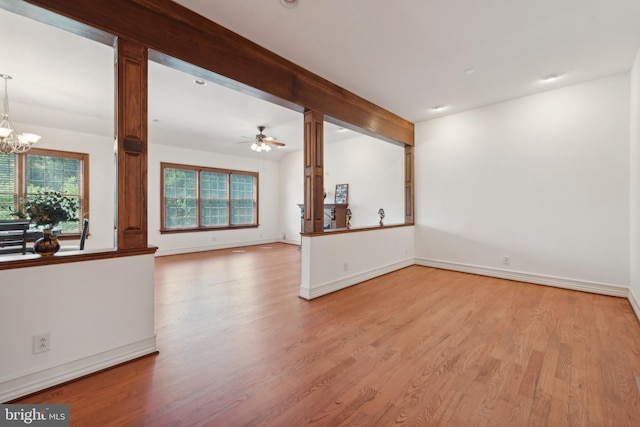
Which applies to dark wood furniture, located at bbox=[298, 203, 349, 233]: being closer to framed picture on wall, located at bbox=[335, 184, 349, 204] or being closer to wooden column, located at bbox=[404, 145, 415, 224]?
framed picture on wall, located at bbox=[335, 184, 349, 204]

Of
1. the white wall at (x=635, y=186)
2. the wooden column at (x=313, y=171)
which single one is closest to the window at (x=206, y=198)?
the wooden column at (x=313, y=171)

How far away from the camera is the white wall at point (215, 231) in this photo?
662 cm

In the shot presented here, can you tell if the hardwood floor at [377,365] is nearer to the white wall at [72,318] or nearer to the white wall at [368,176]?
the white wall at [72,318]

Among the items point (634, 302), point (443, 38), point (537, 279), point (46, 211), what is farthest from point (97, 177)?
point (634, 302)

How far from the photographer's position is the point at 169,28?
7.49ft

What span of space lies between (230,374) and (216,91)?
377cm

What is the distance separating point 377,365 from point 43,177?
22.5ft

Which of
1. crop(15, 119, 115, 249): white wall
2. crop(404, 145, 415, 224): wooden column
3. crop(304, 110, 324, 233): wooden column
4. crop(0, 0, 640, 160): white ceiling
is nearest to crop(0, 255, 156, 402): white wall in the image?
crop(304, 110, 324, 233): wooden column

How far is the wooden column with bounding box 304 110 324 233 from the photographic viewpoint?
11.8 feet

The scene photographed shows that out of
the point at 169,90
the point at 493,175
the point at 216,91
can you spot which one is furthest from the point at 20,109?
the point at 493,175

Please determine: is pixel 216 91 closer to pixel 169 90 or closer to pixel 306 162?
pixel 169 90

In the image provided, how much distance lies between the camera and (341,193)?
723cm

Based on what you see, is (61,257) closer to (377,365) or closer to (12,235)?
(377,365)

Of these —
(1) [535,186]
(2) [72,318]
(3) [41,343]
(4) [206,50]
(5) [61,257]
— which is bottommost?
(3) [41,343]
